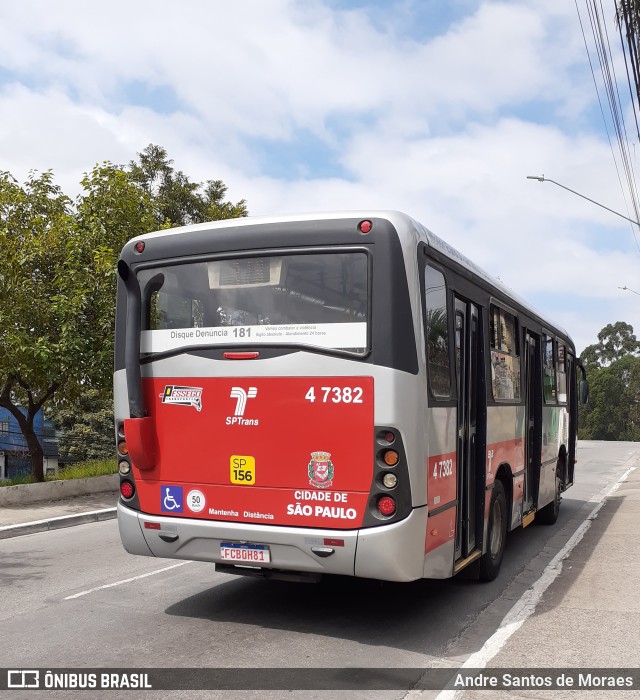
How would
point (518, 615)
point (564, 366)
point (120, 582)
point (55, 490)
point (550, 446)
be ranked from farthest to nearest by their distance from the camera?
point (55, 490), point (564, 366), point (550, 446), point (120, 582), point (518, 615)

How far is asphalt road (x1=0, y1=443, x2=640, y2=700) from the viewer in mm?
5613

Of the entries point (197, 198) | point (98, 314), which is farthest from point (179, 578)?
point (197, 198)

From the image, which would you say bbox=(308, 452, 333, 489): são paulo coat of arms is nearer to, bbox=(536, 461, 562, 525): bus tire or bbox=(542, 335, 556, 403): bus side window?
bbox=(542, 335, 556, 403): bus side window

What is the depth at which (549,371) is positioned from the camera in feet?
39.2

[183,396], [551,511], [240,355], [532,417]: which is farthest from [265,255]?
[551,511]

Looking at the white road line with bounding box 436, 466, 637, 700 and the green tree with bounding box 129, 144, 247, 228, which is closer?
the white road line with bounding box 436, 466, 637, 700

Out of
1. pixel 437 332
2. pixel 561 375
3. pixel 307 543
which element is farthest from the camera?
pixel 561 375

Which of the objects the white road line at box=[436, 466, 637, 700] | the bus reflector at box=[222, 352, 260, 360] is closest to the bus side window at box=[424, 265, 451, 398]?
the bus reflector at box=[222, 352, 260, 360]

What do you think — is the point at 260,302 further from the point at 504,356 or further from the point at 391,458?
the point at 504,356

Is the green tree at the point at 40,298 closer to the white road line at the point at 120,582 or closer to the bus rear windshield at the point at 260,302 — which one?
the white road line at the point at 120,582

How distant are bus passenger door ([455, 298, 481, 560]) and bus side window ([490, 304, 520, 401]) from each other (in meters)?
0.61

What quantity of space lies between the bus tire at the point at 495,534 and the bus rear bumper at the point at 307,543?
2377mm

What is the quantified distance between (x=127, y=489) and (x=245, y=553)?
125 centimetres

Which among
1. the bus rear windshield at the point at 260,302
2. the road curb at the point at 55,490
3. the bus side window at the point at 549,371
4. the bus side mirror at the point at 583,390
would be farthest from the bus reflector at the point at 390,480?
the bus side mirror at the point at 583,390
